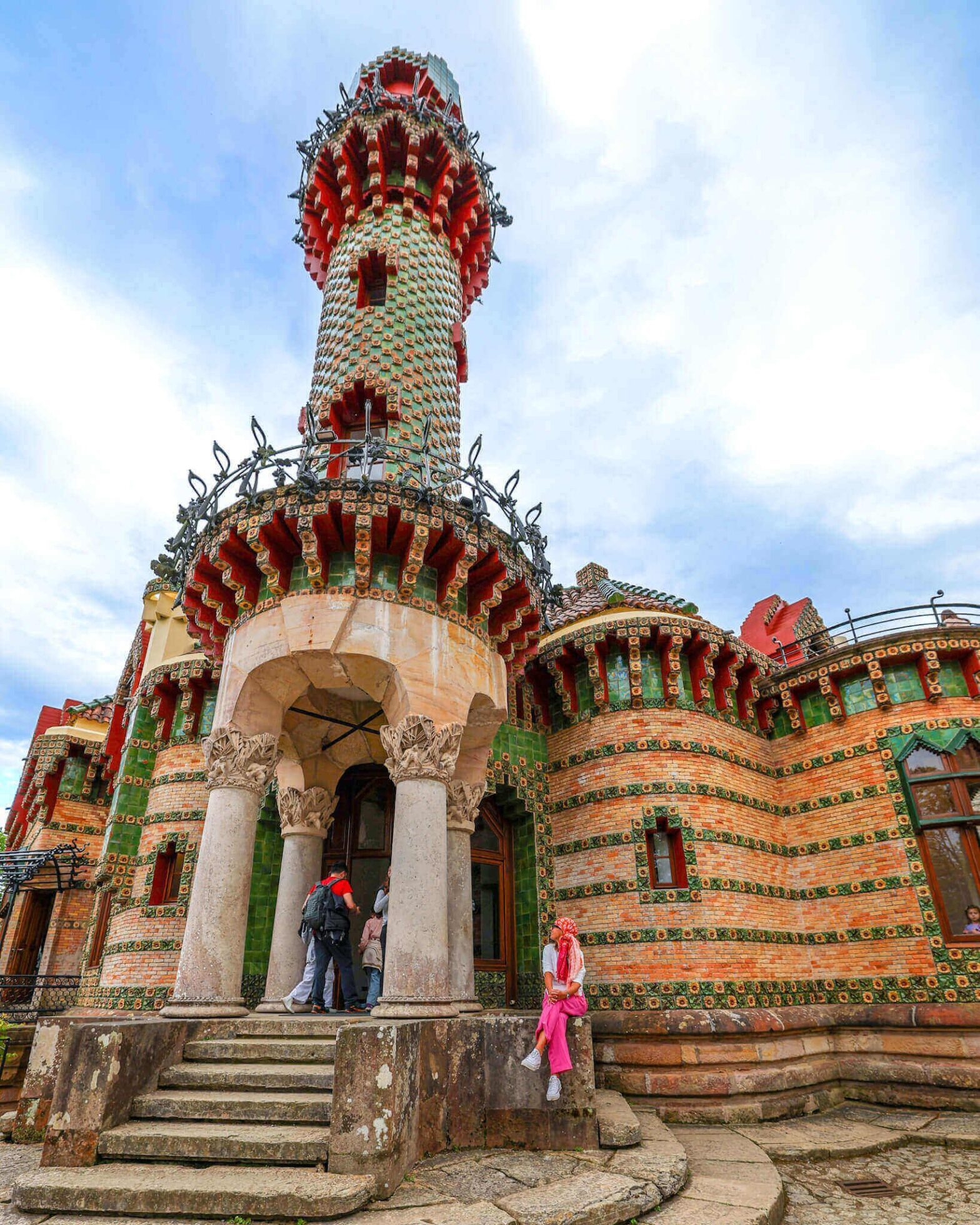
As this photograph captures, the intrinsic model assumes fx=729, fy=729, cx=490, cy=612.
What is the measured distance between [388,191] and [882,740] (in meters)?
13.6

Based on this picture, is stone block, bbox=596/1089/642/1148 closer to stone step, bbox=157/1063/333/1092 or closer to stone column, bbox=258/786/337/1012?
stone step, bbox=157/1063/333/1092

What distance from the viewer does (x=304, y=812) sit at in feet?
33.3

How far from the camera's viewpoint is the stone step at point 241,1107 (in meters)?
5.56

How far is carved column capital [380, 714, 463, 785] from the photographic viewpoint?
302 inches

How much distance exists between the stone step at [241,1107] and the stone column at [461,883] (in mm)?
3288

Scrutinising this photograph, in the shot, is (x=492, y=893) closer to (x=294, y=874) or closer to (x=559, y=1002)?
(x=294, y=874)

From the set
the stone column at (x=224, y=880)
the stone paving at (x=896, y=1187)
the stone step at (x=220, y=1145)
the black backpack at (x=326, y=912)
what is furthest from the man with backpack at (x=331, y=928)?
the stone paving at (x=896, y=1187)

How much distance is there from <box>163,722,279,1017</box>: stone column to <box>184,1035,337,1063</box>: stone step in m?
0.44

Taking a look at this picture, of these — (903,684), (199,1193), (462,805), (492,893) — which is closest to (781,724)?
(903,684)

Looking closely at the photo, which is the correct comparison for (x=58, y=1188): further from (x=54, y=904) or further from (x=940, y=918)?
(x=54, y=904)

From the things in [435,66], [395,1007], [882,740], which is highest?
[435,66]

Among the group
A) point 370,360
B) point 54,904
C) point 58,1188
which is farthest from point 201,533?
point 54,904

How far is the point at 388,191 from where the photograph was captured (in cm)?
1451

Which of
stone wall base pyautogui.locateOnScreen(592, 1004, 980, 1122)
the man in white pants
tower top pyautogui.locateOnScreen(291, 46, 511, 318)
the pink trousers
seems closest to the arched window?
stone wall base pyautogui.locateOnScreen(592, 1004, 980, 1122)
